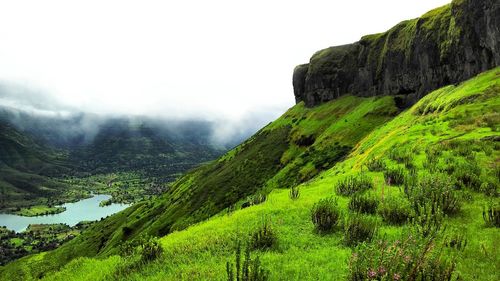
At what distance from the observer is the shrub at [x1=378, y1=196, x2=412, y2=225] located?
16.6m

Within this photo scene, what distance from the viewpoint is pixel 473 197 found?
18484mm

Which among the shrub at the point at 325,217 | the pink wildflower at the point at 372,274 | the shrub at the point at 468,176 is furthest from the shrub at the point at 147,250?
the shrub at the point at 468,176

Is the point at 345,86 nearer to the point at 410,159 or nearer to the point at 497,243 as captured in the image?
the point at 410,159

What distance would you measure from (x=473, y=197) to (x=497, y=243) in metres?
5.63

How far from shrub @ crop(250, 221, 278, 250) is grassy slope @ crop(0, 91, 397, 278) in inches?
2911

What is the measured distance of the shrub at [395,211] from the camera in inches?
655

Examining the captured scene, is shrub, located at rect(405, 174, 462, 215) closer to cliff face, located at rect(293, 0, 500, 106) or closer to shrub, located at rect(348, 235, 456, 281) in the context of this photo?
shrub, located at rect(348, 235, 456, 281)

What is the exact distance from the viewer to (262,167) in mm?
130000

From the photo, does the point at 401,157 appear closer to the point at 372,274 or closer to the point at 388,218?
the point at 388,218

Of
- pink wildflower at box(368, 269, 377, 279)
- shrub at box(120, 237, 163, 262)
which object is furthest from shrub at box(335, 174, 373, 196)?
pink wildflower at box(368, 269, 377, 279)

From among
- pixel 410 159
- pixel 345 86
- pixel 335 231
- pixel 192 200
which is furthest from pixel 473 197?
pixel 345 86

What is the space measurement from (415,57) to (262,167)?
60.5m

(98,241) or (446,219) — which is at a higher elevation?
(446,219)

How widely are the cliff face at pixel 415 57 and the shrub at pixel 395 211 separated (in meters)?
64.9
